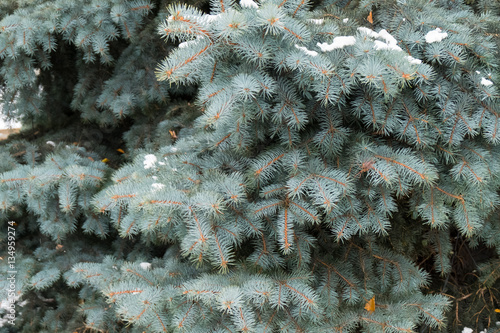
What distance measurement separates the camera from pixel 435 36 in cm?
146

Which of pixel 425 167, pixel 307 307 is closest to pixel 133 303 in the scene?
pixel 307 307

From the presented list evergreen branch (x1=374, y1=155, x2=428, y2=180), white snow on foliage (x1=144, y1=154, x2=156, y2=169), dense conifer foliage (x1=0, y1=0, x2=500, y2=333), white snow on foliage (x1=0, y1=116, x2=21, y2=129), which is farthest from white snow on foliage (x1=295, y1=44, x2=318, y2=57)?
white snow on foliage (x1=0, y1=116, x2=21, y2=129)

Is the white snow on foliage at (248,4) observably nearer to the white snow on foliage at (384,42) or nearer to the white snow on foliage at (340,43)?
the white snow on foliage at (340,43)

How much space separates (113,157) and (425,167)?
233 cm

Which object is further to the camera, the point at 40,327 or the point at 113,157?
the point at 113,157

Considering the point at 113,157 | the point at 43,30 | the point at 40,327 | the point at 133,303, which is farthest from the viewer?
the point at 113,157

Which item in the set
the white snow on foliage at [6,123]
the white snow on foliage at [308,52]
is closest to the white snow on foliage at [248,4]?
the white snow on foliage at [308,52]

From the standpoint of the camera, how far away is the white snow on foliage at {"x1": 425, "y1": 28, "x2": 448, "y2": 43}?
1456 millimetres

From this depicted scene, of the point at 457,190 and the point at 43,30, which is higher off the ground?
the point at 43,30

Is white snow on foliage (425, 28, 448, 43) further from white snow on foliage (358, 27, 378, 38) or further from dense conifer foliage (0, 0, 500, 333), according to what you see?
white snow on foliage (358, 27, 378, 38)

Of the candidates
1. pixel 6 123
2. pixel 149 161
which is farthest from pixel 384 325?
pixel 6 123

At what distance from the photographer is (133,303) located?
59.4 inches

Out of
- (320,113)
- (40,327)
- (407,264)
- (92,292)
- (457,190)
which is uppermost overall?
(320,113)

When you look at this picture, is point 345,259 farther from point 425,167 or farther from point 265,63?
point 265,63
